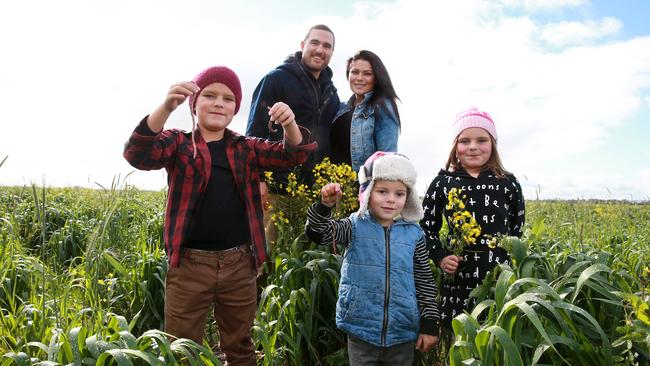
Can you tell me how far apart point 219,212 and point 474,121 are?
1.80m

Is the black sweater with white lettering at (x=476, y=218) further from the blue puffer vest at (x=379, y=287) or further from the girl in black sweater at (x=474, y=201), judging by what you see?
the blue puffer vest at (x=379, y=287)

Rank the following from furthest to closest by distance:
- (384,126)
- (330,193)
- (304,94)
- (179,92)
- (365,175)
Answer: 1. (304,94)
2. (384,126)
3. (365,175)
4. (330,193)
5. (179,92)

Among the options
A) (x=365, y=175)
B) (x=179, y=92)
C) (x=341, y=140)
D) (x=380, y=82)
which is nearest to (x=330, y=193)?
(x=365, y=175)

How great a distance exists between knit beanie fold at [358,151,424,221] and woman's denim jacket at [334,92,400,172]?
129 cm

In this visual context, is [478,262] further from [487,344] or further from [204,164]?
[204,164]

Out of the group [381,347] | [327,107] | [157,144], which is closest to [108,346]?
[157,144]

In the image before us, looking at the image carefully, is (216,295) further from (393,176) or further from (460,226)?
(460,226)

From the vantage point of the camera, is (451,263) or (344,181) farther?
(344,181)

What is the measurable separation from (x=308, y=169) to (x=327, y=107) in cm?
70

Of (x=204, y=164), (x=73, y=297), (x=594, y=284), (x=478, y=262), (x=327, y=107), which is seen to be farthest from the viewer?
(x=327, y=107)

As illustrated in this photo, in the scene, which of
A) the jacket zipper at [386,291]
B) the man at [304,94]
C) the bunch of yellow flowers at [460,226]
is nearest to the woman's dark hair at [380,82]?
the man at [304,94]

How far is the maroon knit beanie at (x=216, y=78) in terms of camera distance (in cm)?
292

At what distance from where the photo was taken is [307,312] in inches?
132

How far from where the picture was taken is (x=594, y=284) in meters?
2.52
